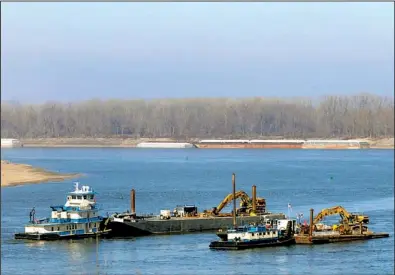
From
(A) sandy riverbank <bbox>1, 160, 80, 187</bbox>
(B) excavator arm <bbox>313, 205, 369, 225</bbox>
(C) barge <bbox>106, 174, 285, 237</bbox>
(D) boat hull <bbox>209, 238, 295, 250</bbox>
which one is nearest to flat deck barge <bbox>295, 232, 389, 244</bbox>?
(D) boat hull <bbox>209, 238, 295, 250</bbox>

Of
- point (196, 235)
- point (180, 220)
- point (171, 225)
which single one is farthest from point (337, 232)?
point (171, 225)

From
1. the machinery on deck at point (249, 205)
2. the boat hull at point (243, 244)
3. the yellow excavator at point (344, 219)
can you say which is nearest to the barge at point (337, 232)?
the yellow excavator at point (344, 219)

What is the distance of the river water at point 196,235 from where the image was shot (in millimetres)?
53281

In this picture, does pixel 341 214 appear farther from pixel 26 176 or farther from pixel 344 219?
pixel 26 176

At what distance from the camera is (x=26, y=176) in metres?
124

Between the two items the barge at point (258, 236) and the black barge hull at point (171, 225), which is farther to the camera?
the black barge hull at point (171, 225)

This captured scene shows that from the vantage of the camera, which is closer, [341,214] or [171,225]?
[341,214]

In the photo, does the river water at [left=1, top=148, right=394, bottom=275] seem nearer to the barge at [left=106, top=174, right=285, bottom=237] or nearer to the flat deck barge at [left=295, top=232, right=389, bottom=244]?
the flat deck barge at [left=295, top=232, right=389, bottom=244]

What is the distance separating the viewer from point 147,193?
100 m

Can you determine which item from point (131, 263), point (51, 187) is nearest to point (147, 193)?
point (51, 187)

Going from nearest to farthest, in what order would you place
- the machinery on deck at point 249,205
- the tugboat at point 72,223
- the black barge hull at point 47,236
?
the black barge hull at point 47,236 < the tugboat at point 72,223 < the machinery on deck at point 249,205

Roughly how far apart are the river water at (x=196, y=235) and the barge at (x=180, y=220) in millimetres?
1968

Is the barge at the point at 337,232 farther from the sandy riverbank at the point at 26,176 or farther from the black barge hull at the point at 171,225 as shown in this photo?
the sandy riverbank at the point at 26,176

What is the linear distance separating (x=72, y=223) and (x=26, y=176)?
6039 centimetres
